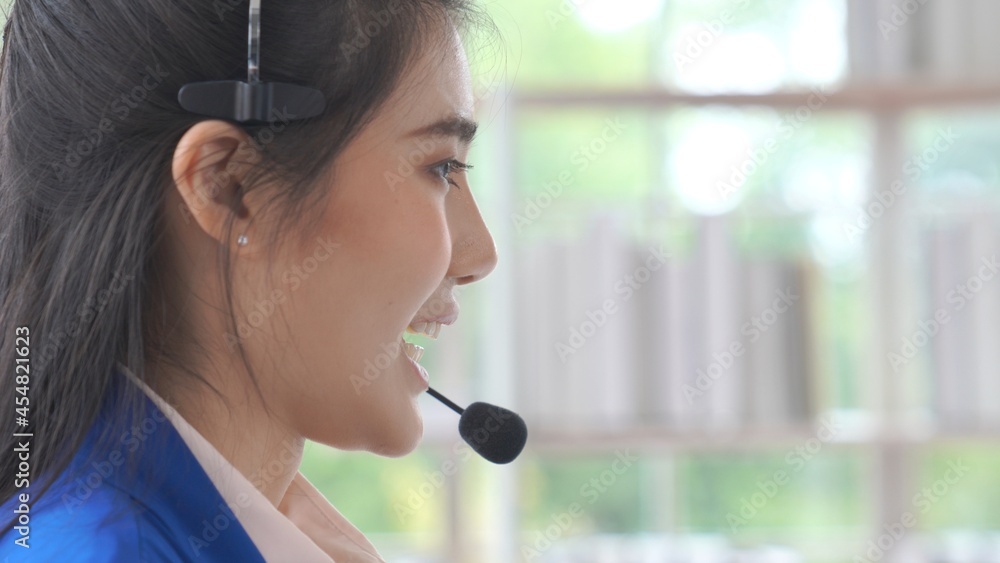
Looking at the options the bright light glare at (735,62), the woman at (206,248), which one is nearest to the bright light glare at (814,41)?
the bright light glare at (735,62)

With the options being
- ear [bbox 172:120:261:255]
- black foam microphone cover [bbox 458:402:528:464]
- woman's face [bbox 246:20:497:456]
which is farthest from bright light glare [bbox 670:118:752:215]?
ear [bbox 172:120:261:255]

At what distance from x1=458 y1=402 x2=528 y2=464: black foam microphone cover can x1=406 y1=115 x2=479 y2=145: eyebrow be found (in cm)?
23

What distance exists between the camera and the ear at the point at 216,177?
60 centimetres

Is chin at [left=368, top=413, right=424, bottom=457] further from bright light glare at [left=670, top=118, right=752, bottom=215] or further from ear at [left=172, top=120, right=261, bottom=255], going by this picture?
bright light glare at [left=670, top=118, right=752, bottom=215]

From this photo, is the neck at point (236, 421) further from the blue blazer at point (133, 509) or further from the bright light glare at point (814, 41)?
the bright light glare at point (814, 41)

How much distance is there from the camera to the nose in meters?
0.74

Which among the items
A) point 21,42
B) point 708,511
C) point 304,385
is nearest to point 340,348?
point 304,385

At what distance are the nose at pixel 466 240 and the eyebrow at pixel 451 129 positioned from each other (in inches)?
1.9

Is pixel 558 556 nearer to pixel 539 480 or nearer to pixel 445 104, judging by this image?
pixel 539 480

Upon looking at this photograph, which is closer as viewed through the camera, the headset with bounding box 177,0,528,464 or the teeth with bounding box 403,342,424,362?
the headset with bounding box 177,0,528,464

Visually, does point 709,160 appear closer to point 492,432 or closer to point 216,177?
point 492,432

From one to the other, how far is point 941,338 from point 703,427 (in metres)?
0.45

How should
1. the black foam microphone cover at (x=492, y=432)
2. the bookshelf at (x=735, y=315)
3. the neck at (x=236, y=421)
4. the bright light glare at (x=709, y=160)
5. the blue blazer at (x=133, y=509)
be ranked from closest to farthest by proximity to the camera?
the blue blazer at (x=133, y=509) < the neck at (x=236, y=421) < the black foam microphone cover at (x=492, y=432) < the bookshelf at (x=735, y=315) < the bright light glare at (x=709, y=160)

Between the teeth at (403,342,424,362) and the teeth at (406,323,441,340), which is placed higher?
the teeth at (406,323,441,340)
